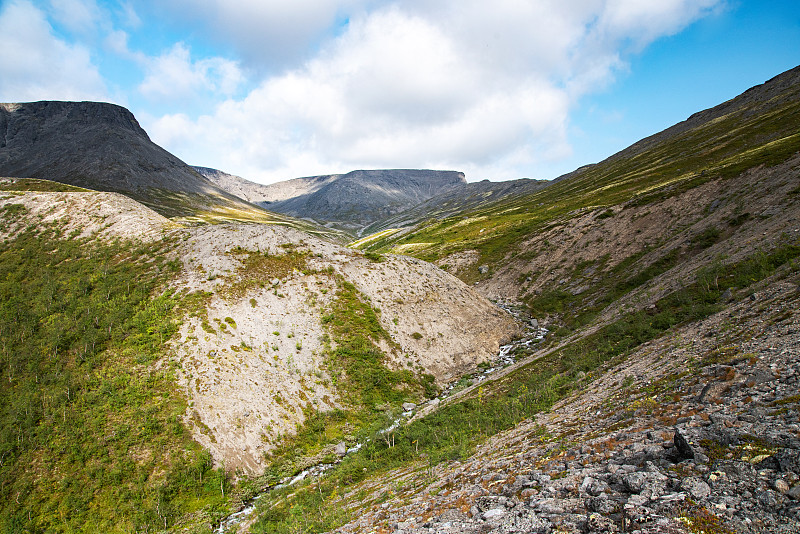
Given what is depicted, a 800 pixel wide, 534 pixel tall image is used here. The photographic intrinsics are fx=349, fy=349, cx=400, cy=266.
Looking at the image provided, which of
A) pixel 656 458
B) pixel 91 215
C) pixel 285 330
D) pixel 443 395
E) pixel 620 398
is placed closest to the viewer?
pixel 656 458

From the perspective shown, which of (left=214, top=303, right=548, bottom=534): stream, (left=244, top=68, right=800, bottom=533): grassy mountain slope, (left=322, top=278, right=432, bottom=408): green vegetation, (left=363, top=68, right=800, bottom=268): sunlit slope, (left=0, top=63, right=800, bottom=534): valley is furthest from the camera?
(left=363, top=68, right=800, bottom=268): sunlit slope

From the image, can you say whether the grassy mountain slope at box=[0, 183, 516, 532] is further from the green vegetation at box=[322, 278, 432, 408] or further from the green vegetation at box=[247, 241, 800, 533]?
the green vegetation at box=[247, 241, 800, 533]

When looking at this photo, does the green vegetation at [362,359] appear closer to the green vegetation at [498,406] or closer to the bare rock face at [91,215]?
the green vegetation at [498,406]

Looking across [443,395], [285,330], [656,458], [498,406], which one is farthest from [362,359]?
[656,458]

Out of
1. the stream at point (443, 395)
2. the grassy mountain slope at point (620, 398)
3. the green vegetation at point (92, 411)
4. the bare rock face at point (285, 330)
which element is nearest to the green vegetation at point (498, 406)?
the grassy mountain slope at point (620, 398)

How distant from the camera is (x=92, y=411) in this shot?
79.1ft

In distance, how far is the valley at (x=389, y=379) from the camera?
985cm

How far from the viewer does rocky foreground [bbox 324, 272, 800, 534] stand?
7.16 m

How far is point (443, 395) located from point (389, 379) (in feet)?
17.2

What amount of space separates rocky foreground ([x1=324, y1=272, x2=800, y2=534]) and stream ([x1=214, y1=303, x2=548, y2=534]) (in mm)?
6768

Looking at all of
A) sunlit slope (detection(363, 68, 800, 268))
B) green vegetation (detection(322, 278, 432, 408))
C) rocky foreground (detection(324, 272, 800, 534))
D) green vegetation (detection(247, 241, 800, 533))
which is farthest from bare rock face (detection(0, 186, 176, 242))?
sunlit slope (detection(363, 68, 800, 268))

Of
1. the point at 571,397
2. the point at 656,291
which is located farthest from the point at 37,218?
the point at 656,291

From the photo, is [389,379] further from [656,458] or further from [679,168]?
[679,168]

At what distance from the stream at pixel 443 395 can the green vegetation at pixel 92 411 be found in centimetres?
154
